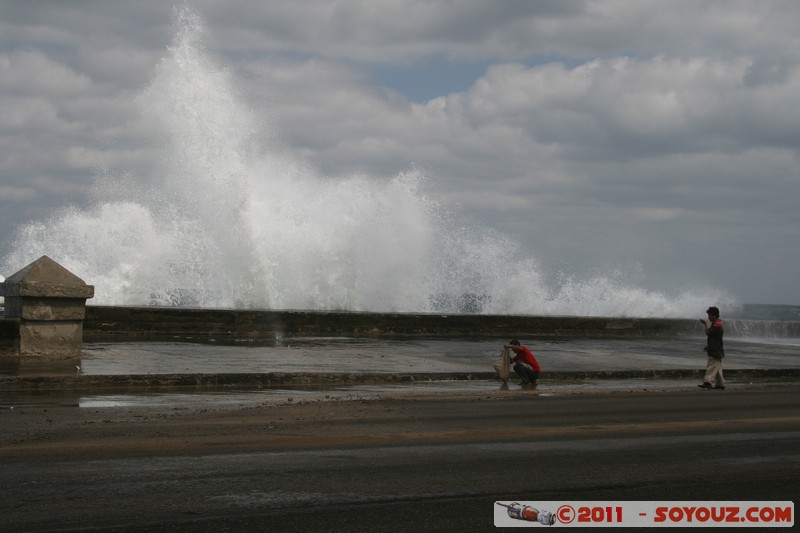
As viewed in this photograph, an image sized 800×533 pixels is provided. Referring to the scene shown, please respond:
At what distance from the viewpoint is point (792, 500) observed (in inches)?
252

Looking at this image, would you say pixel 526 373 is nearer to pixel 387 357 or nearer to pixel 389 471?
pixel 387 357

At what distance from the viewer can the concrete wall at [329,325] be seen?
19459 millimetres

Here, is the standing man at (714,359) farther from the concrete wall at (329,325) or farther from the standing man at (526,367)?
the concrete wall at (329,325)

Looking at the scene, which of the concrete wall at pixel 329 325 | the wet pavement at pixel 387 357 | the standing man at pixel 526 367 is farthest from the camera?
the concrete wall at pixel 329 325

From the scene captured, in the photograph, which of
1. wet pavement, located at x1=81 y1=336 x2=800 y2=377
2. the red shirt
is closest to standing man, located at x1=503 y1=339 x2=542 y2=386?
the red shirt

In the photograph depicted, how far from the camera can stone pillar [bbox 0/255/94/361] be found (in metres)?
14.0

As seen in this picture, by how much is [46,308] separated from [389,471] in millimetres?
8851

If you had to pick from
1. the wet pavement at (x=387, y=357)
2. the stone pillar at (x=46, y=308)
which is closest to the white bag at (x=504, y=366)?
the wet pavement at (x=387, y=357)

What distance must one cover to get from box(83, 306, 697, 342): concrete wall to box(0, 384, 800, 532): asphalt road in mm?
9796

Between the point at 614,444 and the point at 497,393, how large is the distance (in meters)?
4.70

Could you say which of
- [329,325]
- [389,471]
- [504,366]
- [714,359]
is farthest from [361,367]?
[389,471]

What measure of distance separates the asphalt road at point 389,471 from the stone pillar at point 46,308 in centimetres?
532

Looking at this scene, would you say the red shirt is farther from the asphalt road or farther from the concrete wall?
the concrete wall

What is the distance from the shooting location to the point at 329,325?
22594mm
